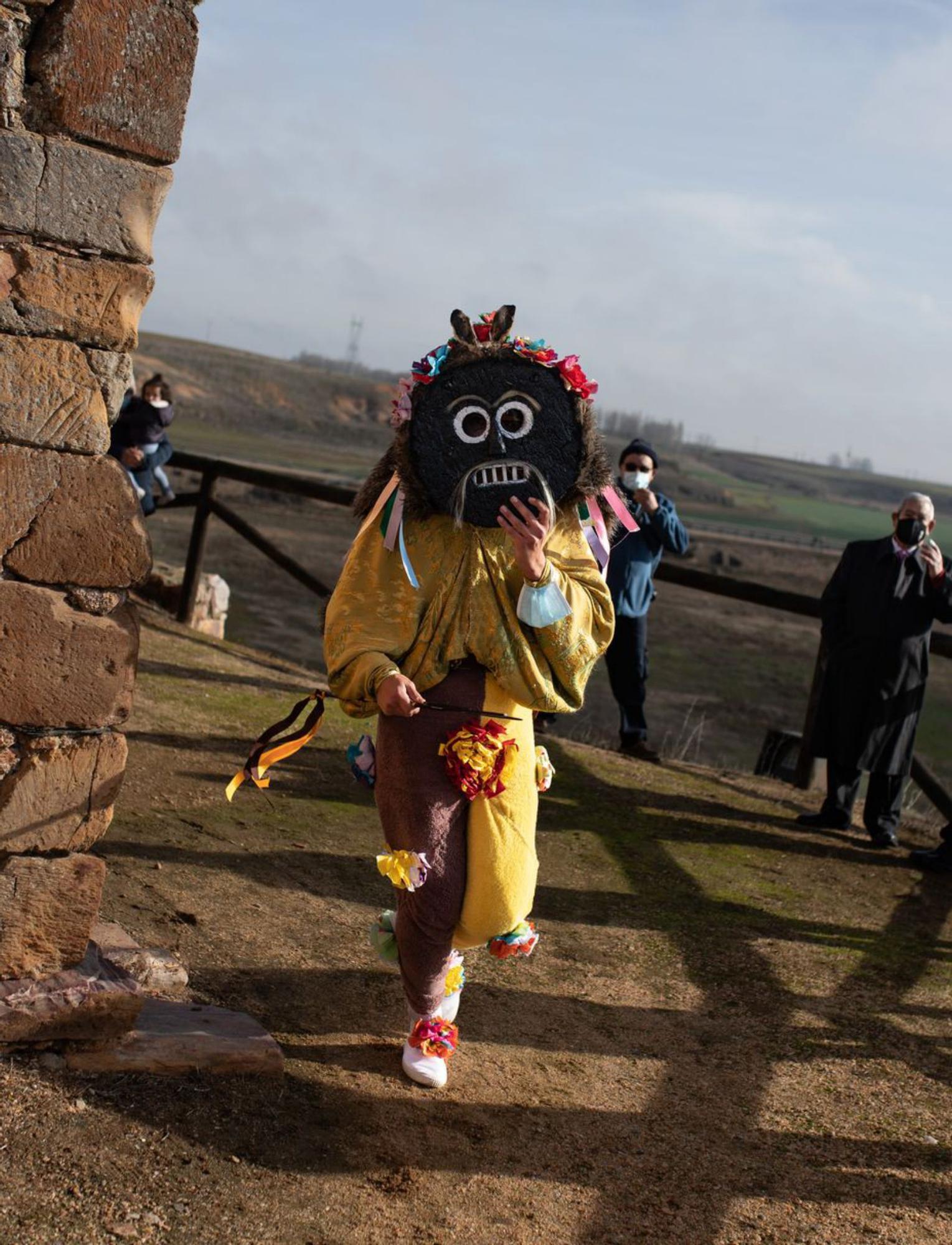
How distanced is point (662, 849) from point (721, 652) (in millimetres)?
14438

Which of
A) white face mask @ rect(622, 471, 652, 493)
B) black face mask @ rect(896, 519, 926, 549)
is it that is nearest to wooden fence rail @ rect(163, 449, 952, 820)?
black face mask @ rect(896, 519, 926, 549)

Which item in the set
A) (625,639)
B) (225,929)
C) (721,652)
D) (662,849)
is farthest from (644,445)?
(721,652)

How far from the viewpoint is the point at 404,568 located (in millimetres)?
3436

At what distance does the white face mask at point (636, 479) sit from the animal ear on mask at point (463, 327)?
367cm

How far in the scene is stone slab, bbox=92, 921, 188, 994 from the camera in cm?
364

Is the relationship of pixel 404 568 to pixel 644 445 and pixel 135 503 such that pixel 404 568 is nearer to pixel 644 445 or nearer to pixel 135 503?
pixel 135 503

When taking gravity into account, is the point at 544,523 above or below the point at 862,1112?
above

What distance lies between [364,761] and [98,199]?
1.52m

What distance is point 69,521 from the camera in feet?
10.2

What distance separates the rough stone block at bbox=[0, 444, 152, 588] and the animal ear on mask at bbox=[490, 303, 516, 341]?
1000mm

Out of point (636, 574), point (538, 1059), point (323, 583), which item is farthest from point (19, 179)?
point (323, 583)

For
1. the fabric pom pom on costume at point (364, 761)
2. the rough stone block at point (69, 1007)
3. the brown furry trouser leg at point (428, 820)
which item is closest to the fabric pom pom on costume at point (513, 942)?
the brown furry trouser leg at point (428, 820)

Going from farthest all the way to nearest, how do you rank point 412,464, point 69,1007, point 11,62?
point 412,464
point 69,1007
point 11,62

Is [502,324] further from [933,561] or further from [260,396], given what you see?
[260,396]
